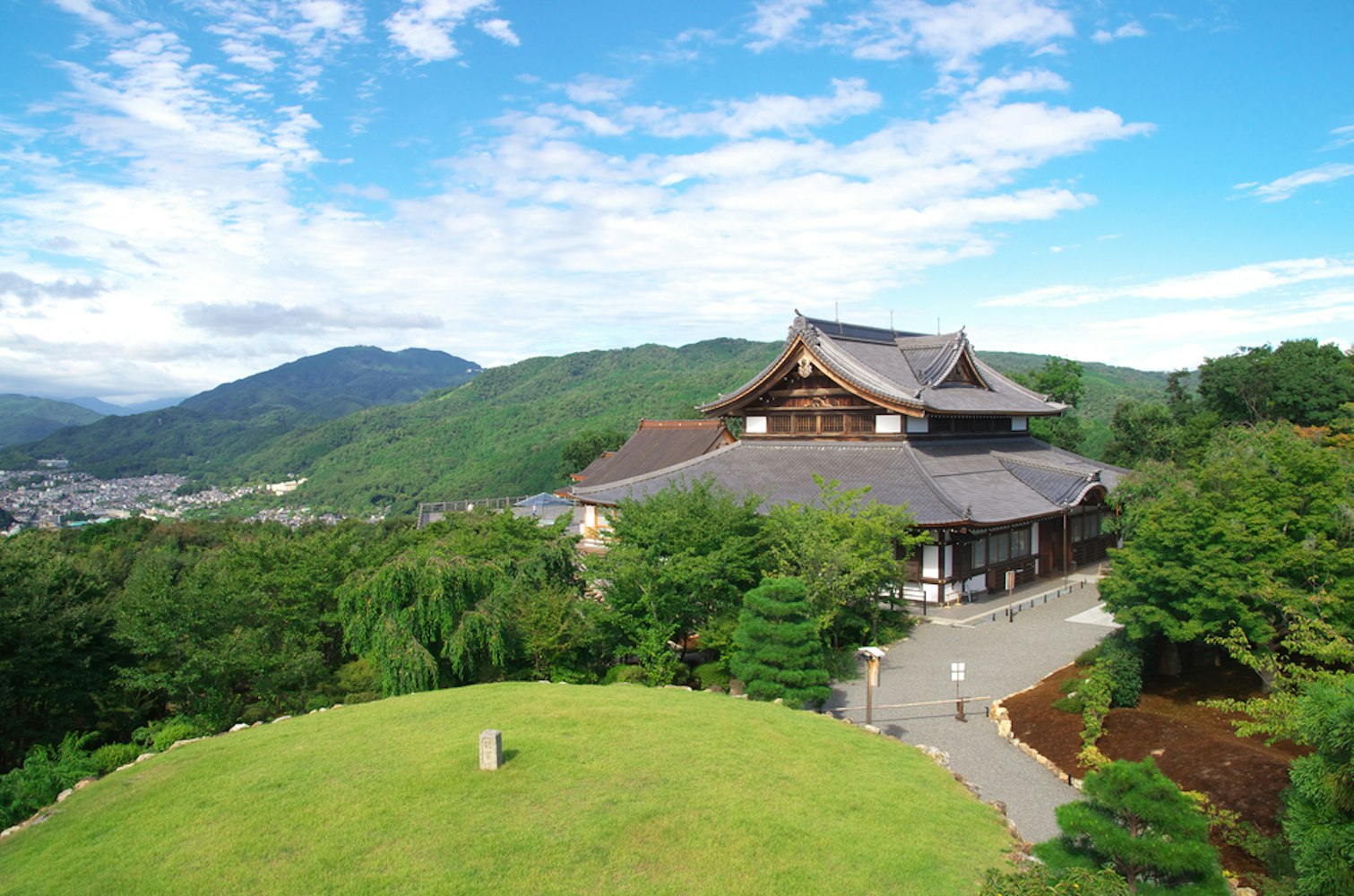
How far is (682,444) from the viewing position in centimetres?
3816

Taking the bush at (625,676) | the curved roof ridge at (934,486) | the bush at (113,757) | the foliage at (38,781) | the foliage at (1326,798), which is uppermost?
the curved roof ridge at (934,486)

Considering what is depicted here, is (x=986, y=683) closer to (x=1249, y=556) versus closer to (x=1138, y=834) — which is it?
(x=1249, y=556)

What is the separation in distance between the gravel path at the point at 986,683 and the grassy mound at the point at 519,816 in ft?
4.44

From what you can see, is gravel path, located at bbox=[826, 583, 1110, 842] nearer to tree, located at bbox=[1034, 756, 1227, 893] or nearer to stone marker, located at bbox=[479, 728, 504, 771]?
tree, located at bbox=[1034, 756, 1227, 893]

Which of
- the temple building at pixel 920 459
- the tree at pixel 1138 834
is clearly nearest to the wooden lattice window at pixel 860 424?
the temple building at pixel 920 459

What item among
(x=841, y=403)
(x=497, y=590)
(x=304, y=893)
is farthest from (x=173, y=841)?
(x=841, y=403)

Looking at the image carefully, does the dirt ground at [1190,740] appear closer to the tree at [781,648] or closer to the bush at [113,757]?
the tree at [781,648]

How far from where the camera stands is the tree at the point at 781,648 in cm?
1380

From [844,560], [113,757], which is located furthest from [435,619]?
[844,560]

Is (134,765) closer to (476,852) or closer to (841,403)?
(476,852)

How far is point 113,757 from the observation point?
1138cm

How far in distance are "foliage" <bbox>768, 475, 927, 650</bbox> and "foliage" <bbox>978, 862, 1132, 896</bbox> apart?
348 inches

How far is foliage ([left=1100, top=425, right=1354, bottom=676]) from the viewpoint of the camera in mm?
12391

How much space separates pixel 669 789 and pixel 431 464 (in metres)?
89.0
